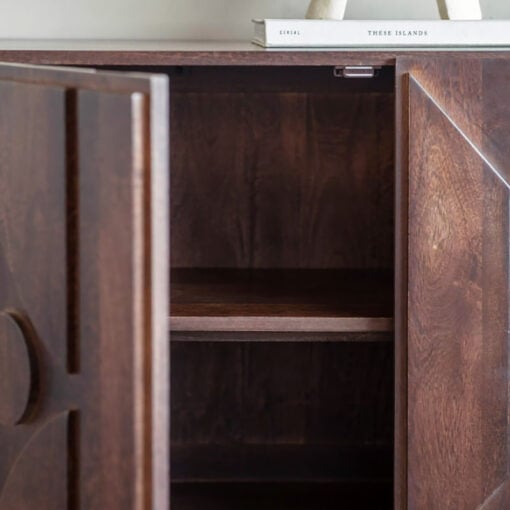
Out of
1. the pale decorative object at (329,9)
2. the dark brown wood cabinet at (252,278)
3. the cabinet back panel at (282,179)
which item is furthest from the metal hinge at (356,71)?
the cabinet back panel at (282,179)

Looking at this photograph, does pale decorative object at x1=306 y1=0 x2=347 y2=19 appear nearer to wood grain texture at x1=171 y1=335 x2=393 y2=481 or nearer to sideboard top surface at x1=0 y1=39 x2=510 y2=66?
sideboard top surface at x1=0 y1=39 x2=510 y2=66

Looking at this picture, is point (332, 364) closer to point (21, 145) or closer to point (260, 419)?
point (260, 419)

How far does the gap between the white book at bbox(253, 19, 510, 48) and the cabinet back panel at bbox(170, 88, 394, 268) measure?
0.26 metres

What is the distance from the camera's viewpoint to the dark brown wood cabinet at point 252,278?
0.70 meters

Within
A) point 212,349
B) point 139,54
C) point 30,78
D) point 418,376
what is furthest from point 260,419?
point 30,78

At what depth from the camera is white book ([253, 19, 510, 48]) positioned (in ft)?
3.22

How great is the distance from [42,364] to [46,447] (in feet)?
0.20

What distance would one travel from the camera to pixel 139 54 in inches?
37.8

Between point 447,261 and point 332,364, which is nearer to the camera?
point 447,261

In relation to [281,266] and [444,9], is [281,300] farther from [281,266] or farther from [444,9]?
[444,9]

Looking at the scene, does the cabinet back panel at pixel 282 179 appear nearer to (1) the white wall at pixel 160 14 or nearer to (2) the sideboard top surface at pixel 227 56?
(1) the white wall at pixel 160 14

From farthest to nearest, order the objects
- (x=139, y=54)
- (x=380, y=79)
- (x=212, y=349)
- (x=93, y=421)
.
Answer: (x=212, y=349), (x=380, y=79), (x=139, y=54), (x=93, y=421)

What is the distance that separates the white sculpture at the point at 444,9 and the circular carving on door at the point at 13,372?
18.6 inches

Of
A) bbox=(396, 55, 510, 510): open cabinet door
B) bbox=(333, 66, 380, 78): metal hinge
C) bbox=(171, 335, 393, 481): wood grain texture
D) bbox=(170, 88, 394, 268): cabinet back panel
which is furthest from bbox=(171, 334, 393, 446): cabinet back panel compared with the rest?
bbox=(333, 66, 380, 78): metal hinge
